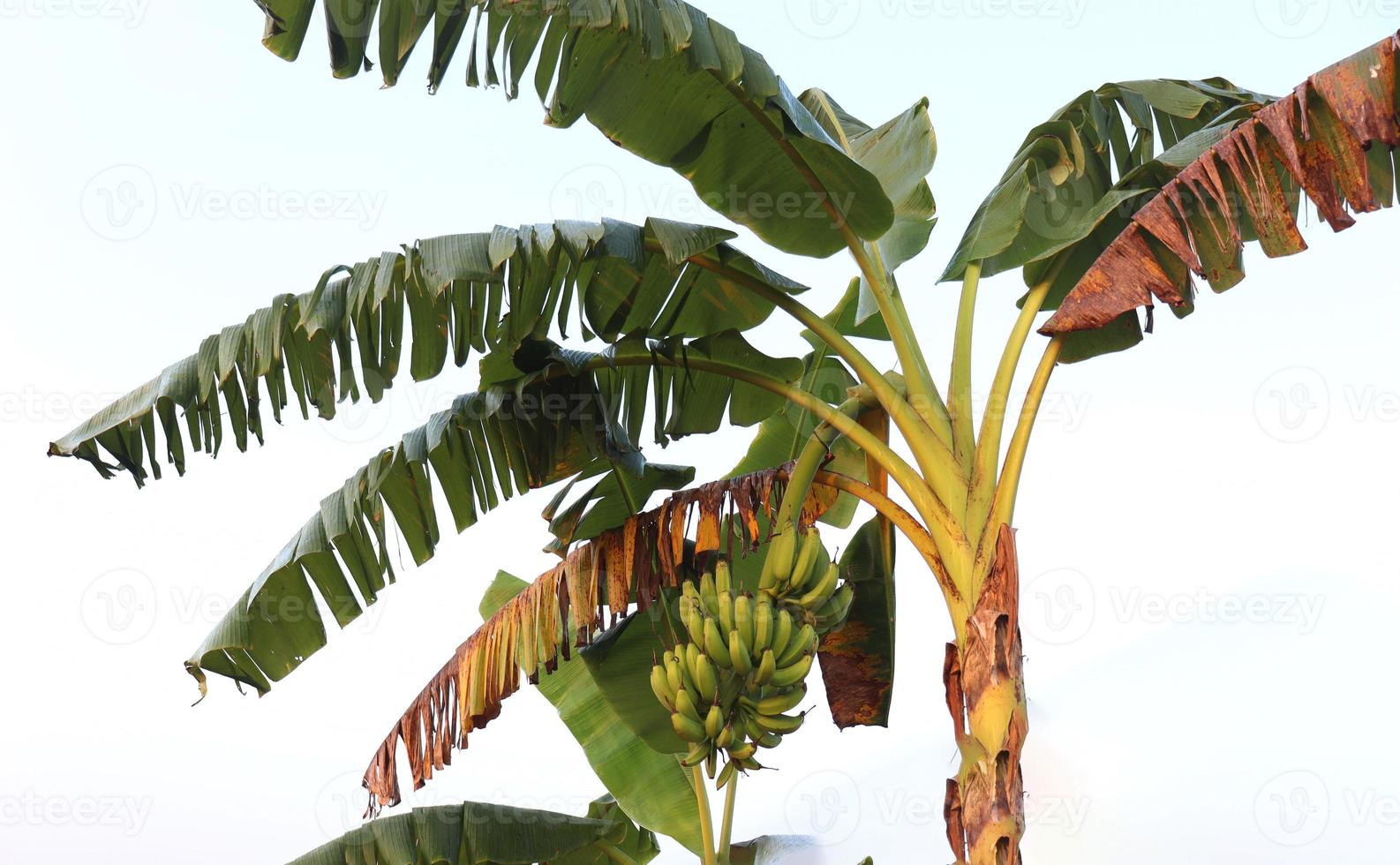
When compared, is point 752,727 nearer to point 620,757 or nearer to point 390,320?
point 390,320

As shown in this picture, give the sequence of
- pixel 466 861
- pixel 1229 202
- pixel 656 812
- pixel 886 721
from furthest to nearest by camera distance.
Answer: pixel 656 812 → pixel 886 721 → pixel 466 861 → pixel 1229 202

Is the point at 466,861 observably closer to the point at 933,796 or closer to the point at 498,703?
the point at 498,703

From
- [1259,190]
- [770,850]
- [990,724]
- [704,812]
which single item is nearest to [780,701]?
[990,724]

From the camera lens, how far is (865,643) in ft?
10.3

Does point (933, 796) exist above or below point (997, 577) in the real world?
below

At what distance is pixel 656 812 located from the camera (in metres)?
3.87

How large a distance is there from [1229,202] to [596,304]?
142 cm

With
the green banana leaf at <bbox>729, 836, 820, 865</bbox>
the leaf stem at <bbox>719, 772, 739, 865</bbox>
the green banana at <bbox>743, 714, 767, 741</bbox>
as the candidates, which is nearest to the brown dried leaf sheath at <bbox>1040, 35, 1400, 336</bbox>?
the green banana at <bbox>743, 714, 767, 741</bbox>

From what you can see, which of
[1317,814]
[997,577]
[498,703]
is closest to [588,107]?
[997,577]

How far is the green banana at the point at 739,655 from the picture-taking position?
219 centimetres

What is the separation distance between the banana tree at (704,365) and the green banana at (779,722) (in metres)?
0.04

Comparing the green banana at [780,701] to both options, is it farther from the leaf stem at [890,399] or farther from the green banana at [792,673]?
the leaf stem at [890,399]

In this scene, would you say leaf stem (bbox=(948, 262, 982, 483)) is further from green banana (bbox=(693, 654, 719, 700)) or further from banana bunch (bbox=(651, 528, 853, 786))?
green banana (bbox=(693, 654, 719, 700))

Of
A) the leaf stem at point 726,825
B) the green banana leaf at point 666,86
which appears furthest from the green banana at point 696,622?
the leaf stem at point 726,825
